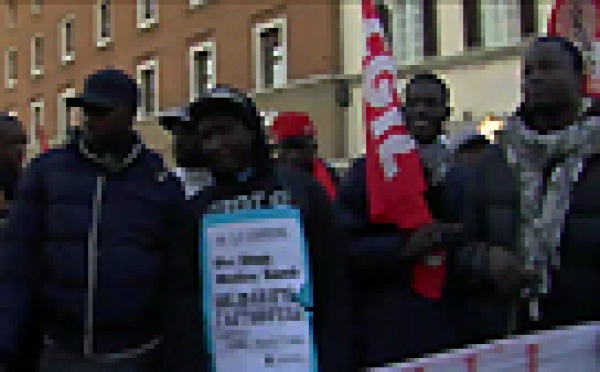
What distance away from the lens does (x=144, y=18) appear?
1131 inches

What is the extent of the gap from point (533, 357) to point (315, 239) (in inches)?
28.8

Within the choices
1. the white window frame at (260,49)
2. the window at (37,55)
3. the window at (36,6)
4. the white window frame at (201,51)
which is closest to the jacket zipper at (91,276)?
the white window frame at (260,49)

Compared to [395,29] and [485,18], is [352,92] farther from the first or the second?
[485,18]

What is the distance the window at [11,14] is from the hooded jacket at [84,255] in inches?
1475

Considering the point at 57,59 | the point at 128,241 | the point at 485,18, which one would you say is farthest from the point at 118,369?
the point at 57,59

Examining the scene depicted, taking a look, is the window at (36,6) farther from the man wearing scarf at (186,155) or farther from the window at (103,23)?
the man wearing scarf at (186,155)

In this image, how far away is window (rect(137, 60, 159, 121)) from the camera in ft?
91.0

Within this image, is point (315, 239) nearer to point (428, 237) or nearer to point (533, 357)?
point (428, 237)

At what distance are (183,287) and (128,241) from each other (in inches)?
18.6

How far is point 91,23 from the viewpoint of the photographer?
31828mm

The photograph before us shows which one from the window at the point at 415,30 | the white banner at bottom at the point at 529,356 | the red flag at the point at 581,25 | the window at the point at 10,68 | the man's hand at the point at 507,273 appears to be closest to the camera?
the white banner at bottom at the point at 529,356

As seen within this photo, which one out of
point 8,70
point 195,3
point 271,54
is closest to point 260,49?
point 271,54

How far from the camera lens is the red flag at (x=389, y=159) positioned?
319cm

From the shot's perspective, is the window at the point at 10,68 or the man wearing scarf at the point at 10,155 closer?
the man wearing scarf at the point at 10,155
